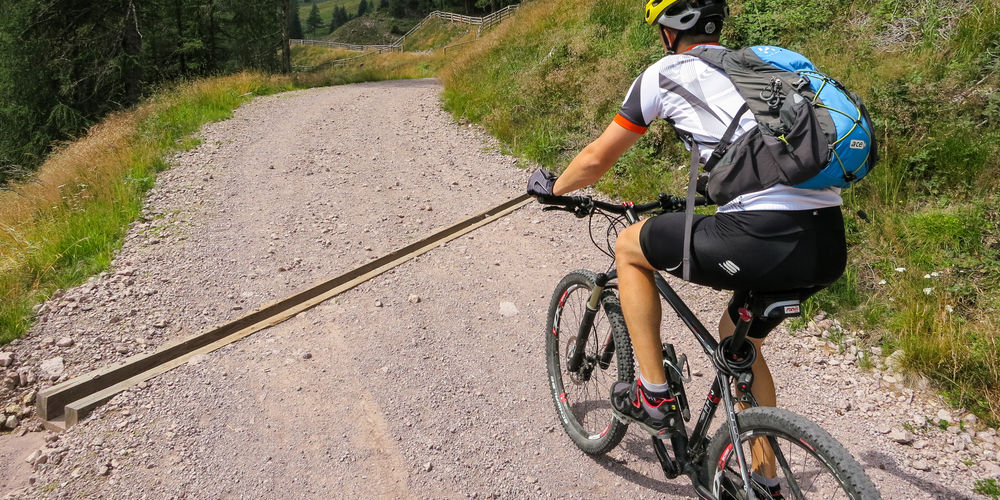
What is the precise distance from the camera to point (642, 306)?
9.13 ft

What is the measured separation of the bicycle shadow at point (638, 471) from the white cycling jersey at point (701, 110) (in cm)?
180

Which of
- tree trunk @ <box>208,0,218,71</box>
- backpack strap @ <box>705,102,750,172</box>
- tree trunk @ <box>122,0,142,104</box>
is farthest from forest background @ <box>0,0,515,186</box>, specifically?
backpack strap @ <box>705,102,750,172</box>

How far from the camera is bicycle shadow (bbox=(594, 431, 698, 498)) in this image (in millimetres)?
3328

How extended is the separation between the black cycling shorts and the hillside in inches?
97.1

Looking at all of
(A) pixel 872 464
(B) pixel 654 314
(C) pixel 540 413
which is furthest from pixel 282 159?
(A) pixel 872 464

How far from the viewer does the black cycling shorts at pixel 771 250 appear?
7.35ft

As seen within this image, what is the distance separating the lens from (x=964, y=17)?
6.38 m

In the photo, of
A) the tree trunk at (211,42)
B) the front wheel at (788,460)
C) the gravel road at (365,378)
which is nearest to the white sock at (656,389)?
the front wheel at (788,460)

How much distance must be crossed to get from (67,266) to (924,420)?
7.81 metres

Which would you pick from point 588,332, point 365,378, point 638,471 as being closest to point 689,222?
point 588,332

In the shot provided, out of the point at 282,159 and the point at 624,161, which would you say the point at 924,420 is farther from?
the point at 282,159

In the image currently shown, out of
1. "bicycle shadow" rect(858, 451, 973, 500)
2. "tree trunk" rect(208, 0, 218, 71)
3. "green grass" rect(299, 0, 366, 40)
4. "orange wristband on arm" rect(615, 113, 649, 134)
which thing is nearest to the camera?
"orange wristband on arm" rect(615, 113, 649, 134)

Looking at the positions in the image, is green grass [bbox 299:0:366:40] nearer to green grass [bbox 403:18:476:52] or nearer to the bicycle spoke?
green grass [bbox 403:18:476:52]

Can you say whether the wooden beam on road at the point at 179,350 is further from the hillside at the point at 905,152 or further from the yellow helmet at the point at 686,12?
the yellow helmet at the point at 686,12
